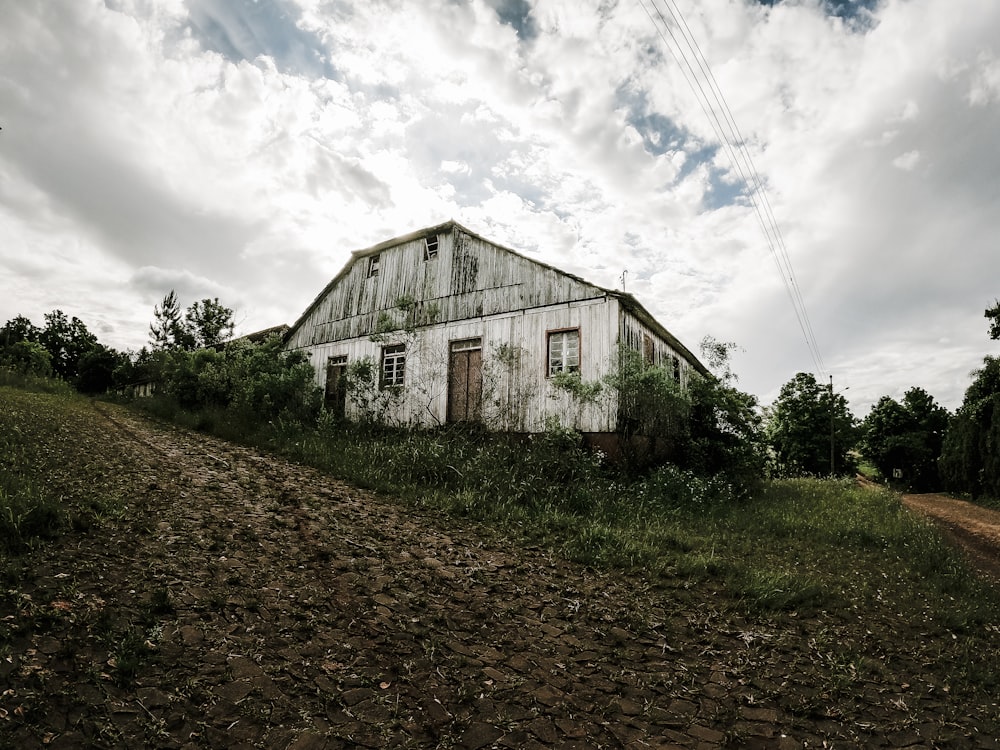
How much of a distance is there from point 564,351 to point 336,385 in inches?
351

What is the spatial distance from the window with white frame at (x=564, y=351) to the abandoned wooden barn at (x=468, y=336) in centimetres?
3

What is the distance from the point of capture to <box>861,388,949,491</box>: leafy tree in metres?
32.0

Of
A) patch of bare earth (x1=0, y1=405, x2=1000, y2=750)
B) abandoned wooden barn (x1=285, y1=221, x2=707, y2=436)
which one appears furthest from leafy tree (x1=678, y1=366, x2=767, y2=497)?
patch of bare earth (x1=0, y1=405, x2=1000, y2=750)

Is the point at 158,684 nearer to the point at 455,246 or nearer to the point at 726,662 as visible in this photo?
the point at 726,662

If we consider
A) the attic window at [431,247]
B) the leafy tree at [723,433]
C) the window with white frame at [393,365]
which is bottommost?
the leafy tree at [723,433]

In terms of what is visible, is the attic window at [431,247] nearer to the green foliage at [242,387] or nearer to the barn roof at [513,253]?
the barn roof at [513,253]

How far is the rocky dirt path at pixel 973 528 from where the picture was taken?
887 cm

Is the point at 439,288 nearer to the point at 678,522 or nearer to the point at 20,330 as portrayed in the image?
the point at 678,522

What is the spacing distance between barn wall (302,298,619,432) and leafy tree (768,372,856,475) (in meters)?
26.6

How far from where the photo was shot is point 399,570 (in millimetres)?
5316

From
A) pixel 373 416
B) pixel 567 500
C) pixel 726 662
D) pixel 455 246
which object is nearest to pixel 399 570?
pixel 726 662

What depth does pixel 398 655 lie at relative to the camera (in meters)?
3.84

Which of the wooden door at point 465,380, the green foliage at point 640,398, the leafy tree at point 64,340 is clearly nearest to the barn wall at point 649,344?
the green foliage at point 640,398

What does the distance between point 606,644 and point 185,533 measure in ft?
14.3
